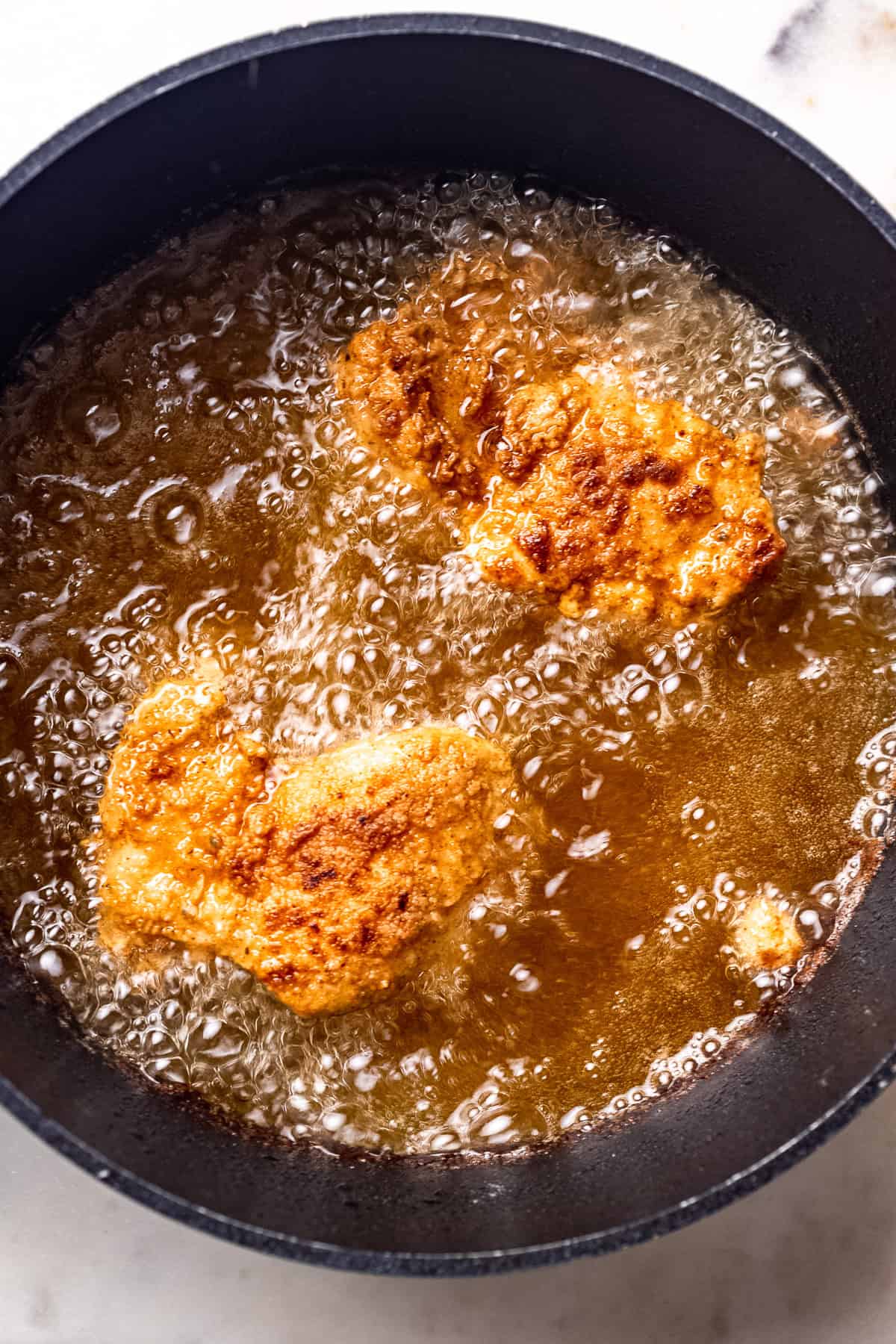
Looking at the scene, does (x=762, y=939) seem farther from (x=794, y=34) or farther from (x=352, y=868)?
(x=794, y=34)

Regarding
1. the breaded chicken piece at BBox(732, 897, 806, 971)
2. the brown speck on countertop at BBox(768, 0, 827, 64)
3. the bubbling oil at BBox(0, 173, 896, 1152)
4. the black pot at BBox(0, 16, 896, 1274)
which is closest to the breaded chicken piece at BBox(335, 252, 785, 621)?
the bubbling oil at BBox(0, 173, 896, 1152)

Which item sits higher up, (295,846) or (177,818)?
(177,818)

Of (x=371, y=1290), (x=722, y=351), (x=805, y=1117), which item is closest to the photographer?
(x=805, y=1117)

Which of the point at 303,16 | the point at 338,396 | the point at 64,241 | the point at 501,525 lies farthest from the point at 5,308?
the point at 501,525

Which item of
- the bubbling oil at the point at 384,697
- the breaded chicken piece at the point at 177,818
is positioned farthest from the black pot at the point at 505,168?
the breaded chicken piece at the point at 177,818

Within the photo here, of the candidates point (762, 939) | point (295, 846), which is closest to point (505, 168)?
point (295, 846)

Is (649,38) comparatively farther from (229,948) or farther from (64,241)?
(229,948)
